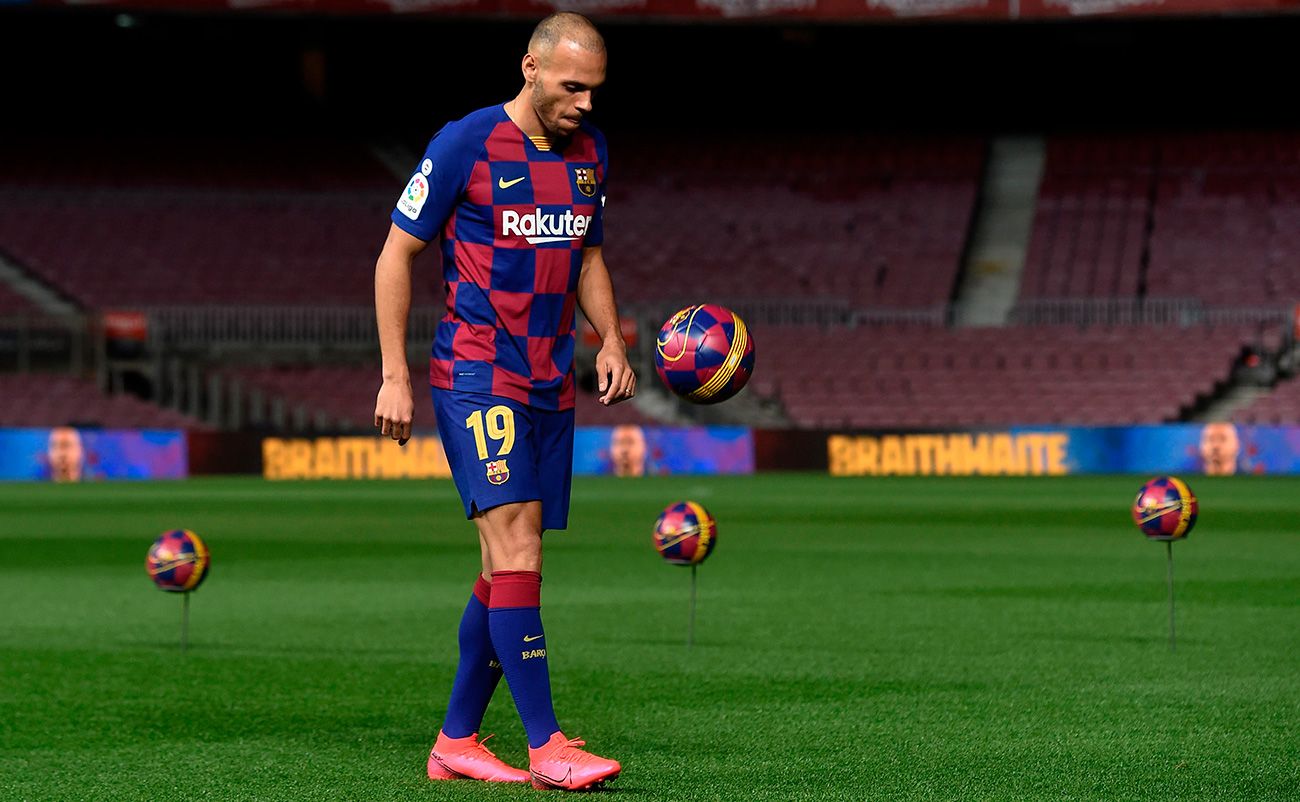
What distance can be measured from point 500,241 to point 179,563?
419 centimetres

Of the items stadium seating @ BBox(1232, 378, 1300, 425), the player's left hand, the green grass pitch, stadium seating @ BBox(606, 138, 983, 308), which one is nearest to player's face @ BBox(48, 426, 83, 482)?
stadium seating @ BBox(606, 138, 983, 308)

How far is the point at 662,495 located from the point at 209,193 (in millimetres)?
18920

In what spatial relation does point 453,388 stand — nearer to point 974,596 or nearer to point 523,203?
point 523,203

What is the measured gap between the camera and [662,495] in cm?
2592

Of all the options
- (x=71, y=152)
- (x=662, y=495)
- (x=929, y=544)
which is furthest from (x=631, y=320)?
(x=929, y=544)

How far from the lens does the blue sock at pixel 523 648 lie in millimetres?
5625

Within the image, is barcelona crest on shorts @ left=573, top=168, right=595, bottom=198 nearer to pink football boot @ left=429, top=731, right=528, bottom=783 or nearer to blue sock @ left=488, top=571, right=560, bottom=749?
blue sock @ left=488, top=571, right=560, bottom=749

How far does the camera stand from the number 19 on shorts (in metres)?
5.62

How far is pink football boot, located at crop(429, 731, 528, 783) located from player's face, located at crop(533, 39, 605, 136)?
6.46 ft

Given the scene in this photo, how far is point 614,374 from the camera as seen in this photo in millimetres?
5945

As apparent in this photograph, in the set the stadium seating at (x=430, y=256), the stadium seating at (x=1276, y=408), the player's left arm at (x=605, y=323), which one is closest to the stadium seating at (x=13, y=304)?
the stadium seating at (x=430, y=256)

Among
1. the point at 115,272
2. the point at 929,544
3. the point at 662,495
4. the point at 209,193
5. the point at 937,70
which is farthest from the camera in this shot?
the point at 937,70

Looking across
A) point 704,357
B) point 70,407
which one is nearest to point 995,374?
point 70,407

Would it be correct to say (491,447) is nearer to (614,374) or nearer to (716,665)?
(614,374)
